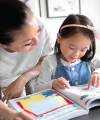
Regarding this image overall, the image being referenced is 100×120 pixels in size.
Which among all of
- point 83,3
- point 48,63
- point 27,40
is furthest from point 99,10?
point 27,40

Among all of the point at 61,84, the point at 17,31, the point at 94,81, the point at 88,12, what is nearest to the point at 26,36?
the point at 17,31

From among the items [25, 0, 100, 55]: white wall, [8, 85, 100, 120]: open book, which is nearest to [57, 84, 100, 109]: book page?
[8, 85, 100, 120]: open book

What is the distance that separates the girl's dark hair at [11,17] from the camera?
0.75m

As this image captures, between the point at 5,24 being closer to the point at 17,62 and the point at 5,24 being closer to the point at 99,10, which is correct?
the point at 17,62

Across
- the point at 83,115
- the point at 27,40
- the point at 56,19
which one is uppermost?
the point at 56,19

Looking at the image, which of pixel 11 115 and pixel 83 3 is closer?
pixel 11 115

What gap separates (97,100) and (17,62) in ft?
2.36

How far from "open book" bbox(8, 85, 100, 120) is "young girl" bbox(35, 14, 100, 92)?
8 cm

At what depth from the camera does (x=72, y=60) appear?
40.6 inches

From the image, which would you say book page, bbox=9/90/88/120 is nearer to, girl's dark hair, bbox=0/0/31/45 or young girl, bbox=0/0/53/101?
young girl, bbox=0/0/53/101

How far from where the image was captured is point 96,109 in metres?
0.65

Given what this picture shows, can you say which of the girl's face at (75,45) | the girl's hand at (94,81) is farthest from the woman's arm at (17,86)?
the girl's hand at (94,81)

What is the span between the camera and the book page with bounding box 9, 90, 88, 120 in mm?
579

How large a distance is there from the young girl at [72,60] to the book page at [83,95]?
4 cm
